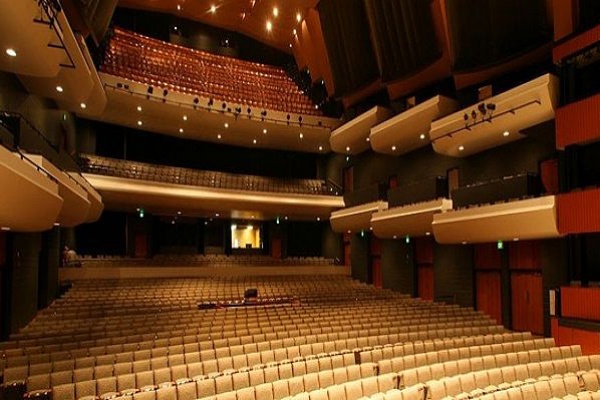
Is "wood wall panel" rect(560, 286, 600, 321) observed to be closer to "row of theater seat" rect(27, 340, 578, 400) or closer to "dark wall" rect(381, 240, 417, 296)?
A: "row of theater seat" rect(27, 340, 578, 400)

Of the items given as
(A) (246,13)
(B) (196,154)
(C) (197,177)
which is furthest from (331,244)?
(A) (246,13)

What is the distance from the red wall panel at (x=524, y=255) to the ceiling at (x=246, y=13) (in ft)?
33.3

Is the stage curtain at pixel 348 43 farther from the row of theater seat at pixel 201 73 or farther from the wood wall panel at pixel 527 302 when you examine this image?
the wood wall panel at pixel 527 302

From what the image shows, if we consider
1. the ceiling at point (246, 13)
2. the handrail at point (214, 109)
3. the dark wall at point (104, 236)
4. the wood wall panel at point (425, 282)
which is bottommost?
the wood wall panel at point (425, 282)

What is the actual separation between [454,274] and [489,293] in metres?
1.15

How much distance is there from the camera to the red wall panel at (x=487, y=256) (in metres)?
10.8

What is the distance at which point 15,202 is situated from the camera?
5.58 m

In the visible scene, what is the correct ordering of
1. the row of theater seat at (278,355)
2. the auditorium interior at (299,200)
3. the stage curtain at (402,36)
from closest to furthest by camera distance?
the row of theater seat at (278,355)
the auditorium interior at (299,200)
the stage curtain at (402,36)

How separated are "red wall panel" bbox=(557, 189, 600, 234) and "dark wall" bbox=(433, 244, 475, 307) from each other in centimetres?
368

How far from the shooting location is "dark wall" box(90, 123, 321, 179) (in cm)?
1594

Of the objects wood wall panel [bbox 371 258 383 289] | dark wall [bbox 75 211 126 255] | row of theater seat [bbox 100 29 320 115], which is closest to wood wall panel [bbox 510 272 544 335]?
wood wall panel [bbox 371 258 383 289]

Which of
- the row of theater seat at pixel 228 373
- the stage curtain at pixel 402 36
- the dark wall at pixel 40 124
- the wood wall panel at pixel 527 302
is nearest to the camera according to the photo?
the row of theater seat at pixel 228 373

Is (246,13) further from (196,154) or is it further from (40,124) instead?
(40,124)

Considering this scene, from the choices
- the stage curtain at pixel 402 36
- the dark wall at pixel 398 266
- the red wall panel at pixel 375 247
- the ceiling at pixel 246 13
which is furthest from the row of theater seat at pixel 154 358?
the ceiling at pixel 246 13
